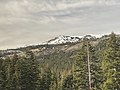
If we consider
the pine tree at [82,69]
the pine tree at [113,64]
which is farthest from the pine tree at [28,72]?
the pine tree at [113,64]

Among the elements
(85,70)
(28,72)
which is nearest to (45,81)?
(28,72)

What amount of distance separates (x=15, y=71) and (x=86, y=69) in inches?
642

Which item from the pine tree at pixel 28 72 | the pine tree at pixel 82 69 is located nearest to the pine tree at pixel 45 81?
the pine tree at pixel 28 72

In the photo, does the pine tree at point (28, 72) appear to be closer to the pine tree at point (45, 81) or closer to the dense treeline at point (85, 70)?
the dense treeline at point (85, 70)

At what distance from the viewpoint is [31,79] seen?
61.4 meters

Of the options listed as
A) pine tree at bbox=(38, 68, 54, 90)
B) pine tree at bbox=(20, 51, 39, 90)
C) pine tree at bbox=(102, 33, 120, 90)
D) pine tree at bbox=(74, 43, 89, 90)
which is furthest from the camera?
pine tree at bbox=(38, 68, 54, 90)

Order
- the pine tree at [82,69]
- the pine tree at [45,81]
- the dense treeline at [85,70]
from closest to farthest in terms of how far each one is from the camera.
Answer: the dense treeline at [85,70] → the pine tree at [82,69] → the pine tree at [45,81]

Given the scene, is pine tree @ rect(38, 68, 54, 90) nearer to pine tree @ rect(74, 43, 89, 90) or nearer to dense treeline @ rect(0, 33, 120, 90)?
dense treeline @ rect(0, 33, 120, 90)

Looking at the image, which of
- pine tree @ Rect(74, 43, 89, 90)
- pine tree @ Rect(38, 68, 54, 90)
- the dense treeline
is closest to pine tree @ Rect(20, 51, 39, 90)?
the dense treeline

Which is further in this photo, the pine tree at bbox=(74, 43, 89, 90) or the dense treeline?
the pine tree at bbox=(74, 43, 89, 90)

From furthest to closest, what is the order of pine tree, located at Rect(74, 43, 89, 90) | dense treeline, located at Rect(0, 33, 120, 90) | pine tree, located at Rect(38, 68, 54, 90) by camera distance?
pine tree, located at Rect(38, 68, 54, 90)
pine tree, located at Rect(74, 43, 89, 90)
dense treeline, located at Rect(0, 33, 120, 90)

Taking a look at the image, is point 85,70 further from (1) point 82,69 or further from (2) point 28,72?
(2) point 28,72

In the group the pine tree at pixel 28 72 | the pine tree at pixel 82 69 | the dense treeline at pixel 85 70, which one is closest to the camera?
the dense treeline at pixel 85 70

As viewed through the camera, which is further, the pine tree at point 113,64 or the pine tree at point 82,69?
the pine tree at point 82,69
